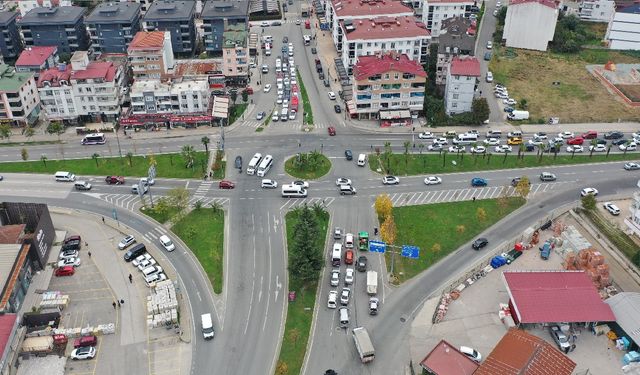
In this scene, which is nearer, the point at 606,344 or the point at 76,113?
the point at 606,344

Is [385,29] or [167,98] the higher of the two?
[385,29]

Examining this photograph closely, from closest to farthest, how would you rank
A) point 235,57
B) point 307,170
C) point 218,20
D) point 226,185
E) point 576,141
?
point 226,185 → point 307,170 → point 576,141 → point 235,57 → point 218,20

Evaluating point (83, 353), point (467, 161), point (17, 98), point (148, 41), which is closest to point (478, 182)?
point (467, 161)

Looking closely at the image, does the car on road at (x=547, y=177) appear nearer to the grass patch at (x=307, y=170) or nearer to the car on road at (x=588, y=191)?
the car on road at (x=588, y=191)

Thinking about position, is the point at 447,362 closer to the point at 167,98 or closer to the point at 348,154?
the point at 348,154

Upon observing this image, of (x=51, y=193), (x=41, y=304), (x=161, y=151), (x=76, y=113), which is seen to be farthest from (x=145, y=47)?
(x=41, y=304)

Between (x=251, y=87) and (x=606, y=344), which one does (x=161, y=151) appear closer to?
(x=251, y=87)
